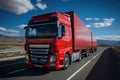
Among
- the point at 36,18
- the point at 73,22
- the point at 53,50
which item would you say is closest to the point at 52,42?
the point at 53,50

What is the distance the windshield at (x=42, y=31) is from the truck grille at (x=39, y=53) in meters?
0.62

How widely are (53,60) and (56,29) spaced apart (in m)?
1.81

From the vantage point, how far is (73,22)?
11.3 m

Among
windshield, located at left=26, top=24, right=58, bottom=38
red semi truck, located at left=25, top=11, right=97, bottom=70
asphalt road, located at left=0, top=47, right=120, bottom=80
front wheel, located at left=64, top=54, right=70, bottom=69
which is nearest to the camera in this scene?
asphalt road, located at left=0, top=47, right=120, bottom=80

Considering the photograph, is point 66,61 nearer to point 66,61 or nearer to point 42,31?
point 66,61

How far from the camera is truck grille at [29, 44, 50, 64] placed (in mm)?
8102

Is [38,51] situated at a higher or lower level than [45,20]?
lower

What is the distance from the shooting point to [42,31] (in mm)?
8586

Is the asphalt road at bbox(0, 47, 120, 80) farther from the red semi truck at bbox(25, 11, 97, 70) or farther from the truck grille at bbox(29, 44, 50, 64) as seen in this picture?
the truck grille at bbox(29, 44, 50, 64)

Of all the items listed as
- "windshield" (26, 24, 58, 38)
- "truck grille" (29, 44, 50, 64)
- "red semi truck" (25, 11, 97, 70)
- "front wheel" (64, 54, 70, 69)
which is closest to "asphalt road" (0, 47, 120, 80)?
"front wheel" (64, 54, 70, 69)

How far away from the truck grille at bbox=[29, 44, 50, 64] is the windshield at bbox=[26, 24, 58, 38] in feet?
2.03

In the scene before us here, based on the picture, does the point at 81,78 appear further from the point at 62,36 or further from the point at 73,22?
the point at 73,22

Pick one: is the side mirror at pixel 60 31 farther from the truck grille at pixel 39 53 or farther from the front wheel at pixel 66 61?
the front wheel at pixel 66 61

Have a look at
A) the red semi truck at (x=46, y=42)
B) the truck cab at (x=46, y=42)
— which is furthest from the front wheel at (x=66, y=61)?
the truck cab at (x=46, y=42)
